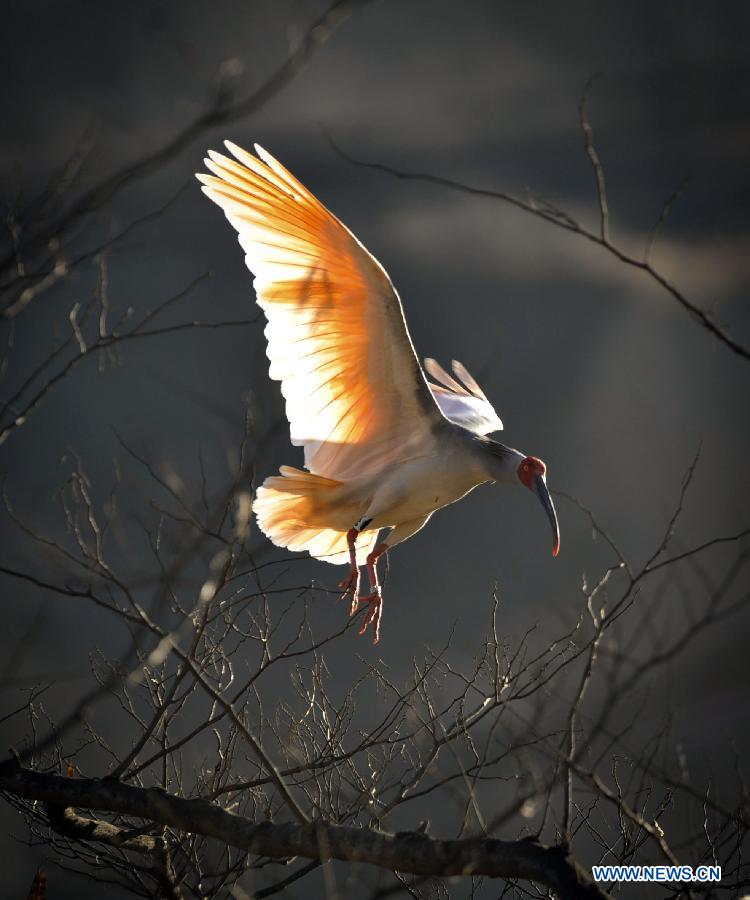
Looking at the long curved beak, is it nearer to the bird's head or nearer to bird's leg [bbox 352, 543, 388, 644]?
the bird's head

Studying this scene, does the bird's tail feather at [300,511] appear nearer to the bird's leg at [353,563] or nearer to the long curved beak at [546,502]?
the bird's leg at [353,563]

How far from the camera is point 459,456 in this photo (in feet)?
13.3

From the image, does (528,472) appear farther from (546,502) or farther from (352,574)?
(352,574)

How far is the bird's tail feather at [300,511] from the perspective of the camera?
13.2 ft

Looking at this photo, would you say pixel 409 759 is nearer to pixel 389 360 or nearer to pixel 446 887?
pixel 446 887

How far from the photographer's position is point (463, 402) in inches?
190

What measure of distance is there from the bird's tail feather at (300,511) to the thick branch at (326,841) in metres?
1.57

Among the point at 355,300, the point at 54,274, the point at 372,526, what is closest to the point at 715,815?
the point at 372,526

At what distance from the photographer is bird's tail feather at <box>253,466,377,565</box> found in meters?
4.04

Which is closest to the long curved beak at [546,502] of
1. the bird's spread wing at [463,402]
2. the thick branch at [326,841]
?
the bird's spread wing at [463,402]

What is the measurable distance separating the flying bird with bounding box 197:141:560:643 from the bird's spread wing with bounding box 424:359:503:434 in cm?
8

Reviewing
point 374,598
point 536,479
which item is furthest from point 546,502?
point 374,598

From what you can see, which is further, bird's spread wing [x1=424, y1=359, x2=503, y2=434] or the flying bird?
bird's spread wing [x1=424, y1=359, x2=503, y2=434]

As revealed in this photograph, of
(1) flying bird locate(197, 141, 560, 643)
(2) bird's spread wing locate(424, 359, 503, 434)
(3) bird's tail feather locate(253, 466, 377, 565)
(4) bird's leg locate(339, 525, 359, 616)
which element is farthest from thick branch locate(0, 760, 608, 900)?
(2) bird's spread wing locate(424, 359, 503, 434)
